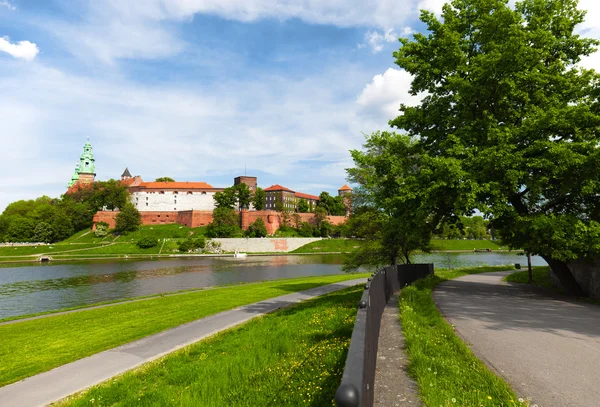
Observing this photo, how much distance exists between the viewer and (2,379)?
25.9 ft

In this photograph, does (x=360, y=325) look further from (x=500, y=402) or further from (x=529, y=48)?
(x=529, y=48)

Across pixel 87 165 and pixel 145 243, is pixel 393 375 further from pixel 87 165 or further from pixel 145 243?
pixel 87 165

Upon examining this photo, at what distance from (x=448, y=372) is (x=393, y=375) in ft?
2.77

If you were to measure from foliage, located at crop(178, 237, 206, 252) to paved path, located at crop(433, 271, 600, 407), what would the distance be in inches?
3584

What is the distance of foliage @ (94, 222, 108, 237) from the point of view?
111m

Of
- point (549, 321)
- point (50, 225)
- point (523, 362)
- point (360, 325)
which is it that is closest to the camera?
point (360, 325)

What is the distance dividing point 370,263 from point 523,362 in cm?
2054

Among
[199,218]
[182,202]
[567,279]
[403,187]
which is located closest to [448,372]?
[403,187]

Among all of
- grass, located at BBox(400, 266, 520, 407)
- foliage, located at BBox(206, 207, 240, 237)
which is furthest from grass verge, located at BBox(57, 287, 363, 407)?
foliage, located at BBox(206, 207, 240, 237)

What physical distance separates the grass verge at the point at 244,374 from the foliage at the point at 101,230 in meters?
118

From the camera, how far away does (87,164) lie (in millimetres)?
168750

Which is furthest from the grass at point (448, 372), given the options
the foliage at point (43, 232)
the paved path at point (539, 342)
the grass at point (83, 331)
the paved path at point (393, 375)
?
the foliage at point (43, 232)

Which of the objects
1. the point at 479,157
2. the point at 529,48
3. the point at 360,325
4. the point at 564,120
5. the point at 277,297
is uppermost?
the point at 529,48

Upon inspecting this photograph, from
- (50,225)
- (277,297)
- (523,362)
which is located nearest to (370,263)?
(277,297)
